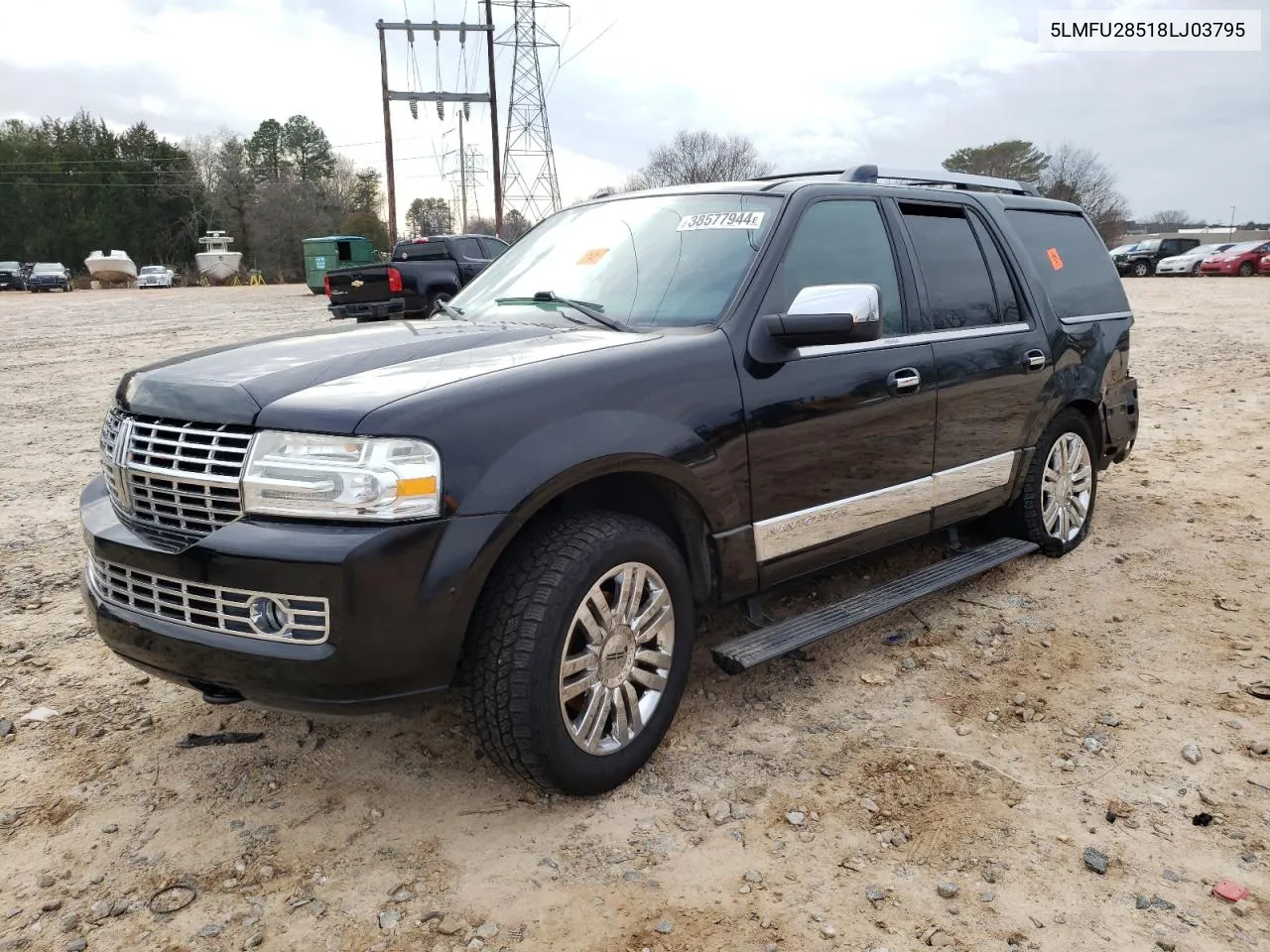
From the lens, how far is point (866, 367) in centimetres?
368

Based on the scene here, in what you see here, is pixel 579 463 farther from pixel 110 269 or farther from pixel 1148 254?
pixel 110 269

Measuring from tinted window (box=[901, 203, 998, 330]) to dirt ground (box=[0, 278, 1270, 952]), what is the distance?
1350 millimetres

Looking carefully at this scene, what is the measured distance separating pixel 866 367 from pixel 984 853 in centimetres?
178

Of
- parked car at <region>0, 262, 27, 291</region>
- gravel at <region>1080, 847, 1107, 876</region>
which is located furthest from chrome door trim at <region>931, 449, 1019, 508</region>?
parked car at <region>0, 262, 27, 291</region>

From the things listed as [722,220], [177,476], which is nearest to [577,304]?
[722,220]

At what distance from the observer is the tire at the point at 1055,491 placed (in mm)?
4828

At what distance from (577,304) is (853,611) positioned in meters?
1.58

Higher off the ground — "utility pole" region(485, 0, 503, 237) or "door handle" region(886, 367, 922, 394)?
"utility pole" region(485, 0, 503, 237)

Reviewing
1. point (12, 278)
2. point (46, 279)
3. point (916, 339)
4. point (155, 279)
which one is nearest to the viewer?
point (916, 339)

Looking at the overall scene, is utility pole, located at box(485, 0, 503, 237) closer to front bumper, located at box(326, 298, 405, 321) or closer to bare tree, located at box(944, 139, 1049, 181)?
front bumper, located at box(326, 298, 405, 321)

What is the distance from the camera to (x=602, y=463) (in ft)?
9.18

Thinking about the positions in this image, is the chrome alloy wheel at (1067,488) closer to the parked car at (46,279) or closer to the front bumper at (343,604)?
the front bumper at (343,604)

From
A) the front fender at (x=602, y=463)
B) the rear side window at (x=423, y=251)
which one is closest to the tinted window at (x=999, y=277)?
the front fender at (x=602, y=463)

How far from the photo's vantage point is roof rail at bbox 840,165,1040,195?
4.12m
